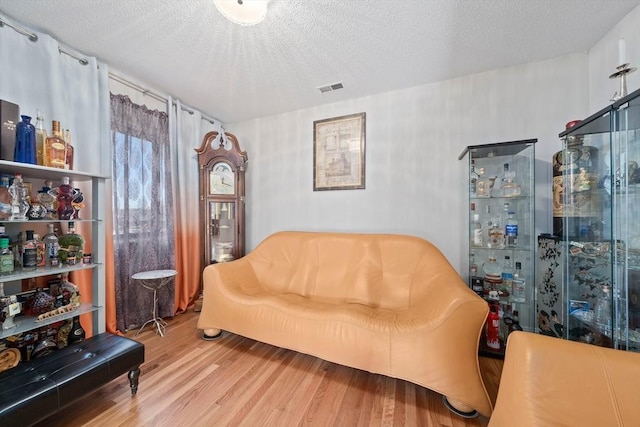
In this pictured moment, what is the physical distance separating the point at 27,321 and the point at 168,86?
7.11 feet

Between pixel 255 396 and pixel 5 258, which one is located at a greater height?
pixel 5 258

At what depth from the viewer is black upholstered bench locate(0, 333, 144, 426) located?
1.00 meters

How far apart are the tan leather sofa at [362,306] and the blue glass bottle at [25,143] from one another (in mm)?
1336

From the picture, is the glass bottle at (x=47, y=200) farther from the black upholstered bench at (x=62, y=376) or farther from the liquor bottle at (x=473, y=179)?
the liquor bottle at (x=473, y=179)

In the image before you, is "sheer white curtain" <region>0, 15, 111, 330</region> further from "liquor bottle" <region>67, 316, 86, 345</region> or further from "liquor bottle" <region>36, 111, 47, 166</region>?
"liquor bottle" <region>36, 111, 47, 166</region>

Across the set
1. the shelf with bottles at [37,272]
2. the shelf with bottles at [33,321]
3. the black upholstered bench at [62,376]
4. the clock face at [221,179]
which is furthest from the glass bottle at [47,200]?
the clock face at [221,179]

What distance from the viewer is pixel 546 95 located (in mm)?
1964

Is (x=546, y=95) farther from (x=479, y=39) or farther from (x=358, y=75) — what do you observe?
(x=358, y=75)

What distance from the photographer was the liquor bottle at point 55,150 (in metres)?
1.50

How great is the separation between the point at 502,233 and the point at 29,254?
3409 millimetres

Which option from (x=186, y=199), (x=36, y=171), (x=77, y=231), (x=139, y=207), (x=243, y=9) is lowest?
Answer: (x=77, y=231)

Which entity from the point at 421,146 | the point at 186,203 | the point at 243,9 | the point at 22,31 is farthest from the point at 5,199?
the point at 421,146

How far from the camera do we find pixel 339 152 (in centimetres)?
269

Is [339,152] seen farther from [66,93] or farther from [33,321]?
[33,321]
